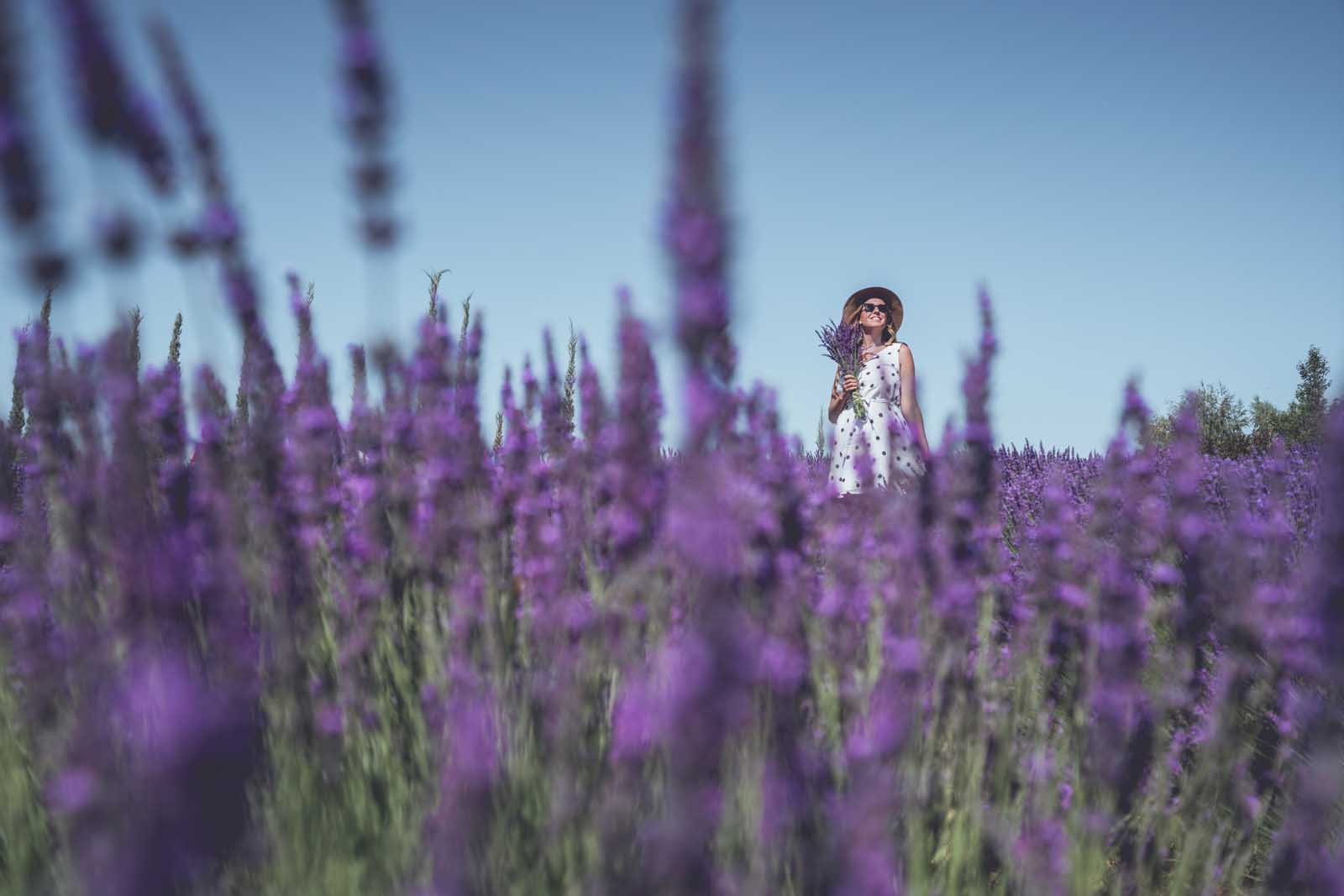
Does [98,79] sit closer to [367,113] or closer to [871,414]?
[367,113]

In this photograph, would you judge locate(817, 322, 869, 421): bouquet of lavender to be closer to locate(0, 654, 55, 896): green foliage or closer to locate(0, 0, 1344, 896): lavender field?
locate(0, 0, 1344, 896): lavender field

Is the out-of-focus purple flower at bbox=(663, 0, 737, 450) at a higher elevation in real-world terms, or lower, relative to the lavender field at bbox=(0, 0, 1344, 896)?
higher

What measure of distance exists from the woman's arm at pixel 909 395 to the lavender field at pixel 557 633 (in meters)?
3.17

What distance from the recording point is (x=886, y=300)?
6.95 meters

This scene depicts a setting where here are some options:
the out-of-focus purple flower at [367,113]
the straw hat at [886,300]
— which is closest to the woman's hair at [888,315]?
the straw hat at [886,300]

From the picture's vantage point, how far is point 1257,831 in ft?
9.13

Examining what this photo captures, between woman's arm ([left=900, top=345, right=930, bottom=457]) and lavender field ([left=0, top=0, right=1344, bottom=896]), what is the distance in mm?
3167

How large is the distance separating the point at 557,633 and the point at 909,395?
4.52 meters

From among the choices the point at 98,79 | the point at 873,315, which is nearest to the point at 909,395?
the point at 873,315

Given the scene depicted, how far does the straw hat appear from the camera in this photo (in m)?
6.95

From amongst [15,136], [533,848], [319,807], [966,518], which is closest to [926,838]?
[966,518]

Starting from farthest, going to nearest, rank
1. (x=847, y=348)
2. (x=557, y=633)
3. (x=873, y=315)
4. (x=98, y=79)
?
1. (x=873, y=315)
2. (x=847, y=348)
3. (x=557, y=633)
4. (x=98, y=79)

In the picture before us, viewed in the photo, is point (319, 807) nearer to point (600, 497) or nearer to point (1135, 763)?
point (600, 497)

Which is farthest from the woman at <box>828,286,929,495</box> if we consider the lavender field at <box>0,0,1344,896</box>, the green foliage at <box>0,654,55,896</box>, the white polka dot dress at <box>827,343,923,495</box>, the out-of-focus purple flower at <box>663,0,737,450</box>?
the out-of-focus purple flower at <box>663,0,737,450</box>
